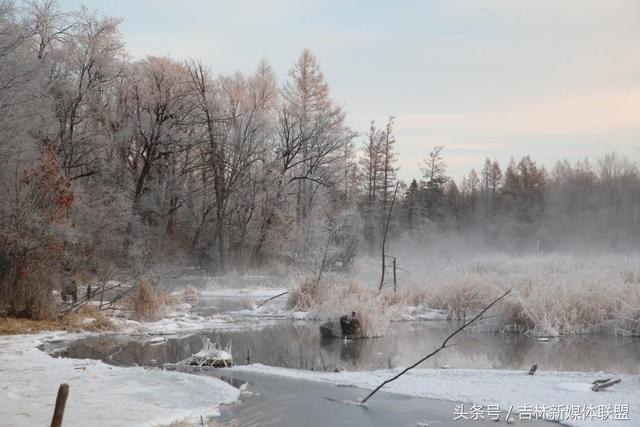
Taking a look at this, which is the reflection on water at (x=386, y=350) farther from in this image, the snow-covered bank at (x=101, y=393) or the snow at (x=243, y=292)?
the snow at (x=243, y=292)

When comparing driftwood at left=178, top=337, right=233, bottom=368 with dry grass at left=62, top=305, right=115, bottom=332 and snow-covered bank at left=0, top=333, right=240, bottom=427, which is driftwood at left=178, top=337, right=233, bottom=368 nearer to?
snow-covered bank at left=0, top=333, right=240, bottom=427

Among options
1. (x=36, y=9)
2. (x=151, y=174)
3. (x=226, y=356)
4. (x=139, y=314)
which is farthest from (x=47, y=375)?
(x=151, y=174)

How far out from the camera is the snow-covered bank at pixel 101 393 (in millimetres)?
7198

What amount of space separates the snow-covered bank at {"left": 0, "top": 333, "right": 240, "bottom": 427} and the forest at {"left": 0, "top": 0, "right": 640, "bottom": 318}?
21.0 ft

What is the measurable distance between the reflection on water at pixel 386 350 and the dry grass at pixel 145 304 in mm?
2756

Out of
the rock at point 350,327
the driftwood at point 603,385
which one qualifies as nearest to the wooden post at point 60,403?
the driftwood at point 603,385

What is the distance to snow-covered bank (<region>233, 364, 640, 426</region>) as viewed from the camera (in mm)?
8367

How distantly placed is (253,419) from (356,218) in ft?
106

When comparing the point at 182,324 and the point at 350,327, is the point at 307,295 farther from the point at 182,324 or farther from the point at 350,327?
the point at 350,327

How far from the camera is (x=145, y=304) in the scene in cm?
Result: 1781

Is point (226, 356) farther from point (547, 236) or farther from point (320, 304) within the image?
point (547, 236)

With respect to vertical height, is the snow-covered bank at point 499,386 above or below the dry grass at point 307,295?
below

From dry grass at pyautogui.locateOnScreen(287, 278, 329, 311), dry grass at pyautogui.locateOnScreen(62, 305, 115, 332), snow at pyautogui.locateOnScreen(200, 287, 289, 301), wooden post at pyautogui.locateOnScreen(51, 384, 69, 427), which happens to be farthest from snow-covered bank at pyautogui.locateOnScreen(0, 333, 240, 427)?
snow at pyautogui.locateOnScreen(200, 287, 289, 301)

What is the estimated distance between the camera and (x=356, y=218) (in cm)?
3953
